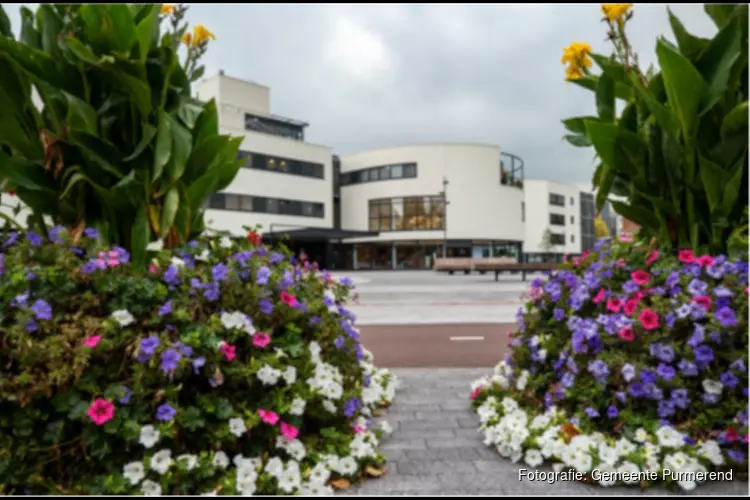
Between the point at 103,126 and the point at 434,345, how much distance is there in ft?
17.7

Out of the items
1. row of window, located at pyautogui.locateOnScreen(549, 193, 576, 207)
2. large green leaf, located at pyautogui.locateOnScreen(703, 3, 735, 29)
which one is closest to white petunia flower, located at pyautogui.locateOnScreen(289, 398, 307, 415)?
large green leaf, located at pyautogui.locateOnScreen(703, 3, 735, 29)

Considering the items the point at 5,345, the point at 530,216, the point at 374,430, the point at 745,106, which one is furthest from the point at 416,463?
the point at 530,216

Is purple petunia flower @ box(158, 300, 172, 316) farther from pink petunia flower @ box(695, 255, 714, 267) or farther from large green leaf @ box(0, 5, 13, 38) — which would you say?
pink petunia flower @ box(695, 255, 714, 267)

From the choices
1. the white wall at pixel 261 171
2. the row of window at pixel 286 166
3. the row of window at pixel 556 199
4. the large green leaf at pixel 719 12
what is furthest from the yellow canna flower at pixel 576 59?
the row of window at pixel 556 199

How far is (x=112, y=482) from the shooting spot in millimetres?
2363

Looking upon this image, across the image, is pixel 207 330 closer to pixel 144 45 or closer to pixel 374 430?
pixel 374 430

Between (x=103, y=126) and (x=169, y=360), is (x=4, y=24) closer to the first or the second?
(x=103, y=126)

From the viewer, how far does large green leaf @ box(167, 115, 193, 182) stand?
118 inches

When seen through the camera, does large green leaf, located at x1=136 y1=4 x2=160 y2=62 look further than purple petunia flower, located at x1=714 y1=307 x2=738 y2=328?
Yes

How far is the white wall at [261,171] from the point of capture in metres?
41.3

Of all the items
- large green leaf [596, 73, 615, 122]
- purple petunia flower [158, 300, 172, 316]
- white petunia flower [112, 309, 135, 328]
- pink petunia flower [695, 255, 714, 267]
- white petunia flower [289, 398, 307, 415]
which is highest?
large green leaf [596, 73, 615, 122]

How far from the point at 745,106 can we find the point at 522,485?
7.39 ft

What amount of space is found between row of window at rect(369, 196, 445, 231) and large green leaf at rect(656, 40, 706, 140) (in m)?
48.7

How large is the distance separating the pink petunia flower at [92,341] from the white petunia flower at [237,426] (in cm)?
69
